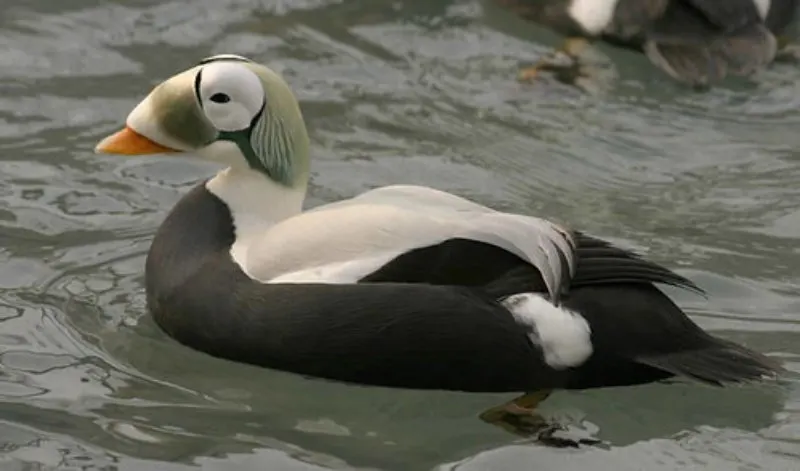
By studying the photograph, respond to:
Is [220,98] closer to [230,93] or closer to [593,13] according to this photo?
[230,93]

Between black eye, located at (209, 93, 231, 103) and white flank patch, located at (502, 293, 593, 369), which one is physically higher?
black eye, located at (209, 93, 231, 103)

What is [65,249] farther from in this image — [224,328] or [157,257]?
[224,328]

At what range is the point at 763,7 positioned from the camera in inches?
290

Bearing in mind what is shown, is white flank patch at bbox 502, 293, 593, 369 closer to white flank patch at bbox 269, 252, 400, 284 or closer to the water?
the water

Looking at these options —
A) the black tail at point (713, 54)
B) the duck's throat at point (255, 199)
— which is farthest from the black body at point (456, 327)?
the black tail at point (713, 54)

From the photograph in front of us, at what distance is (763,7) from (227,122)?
309 cm

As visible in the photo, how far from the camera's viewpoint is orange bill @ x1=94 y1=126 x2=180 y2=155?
4977mm

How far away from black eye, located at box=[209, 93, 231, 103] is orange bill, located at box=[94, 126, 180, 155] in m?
0.18

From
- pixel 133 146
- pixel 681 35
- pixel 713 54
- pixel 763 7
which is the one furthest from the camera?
pixel 763 7

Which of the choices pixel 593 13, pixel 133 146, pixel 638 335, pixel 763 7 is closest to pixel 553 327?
pixel 638 335

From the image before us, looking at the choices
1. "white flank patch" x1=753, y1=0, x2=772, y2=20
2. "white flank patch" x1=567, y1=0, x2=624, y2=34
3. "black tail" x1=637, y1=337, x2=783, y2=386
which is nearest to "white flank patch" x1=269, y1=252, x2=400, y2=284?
"black tail" x1=637, y1=337, x2=783, y2=386

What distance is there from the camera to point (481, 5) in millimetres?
7859

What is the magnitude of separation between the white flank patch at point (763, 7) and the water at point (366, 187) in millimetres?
270

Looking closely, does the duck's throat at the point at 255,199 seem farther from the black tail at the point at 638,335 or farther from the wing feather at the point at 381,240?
the black tail at the point at 638,335
